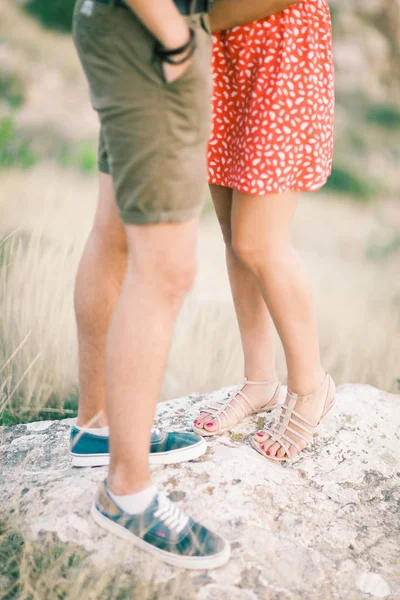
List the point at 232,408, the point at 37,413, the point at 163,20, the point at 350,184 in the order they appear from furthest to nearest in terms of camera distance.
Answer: the point at 350,184 < the point at 37,413 < the point at 232,408 < the point at 163,20

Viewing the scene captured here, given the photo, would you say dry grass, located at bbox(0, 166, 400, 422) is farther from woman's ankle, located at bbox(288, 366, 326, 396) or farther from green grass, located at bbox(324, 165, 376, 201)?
green grass, located at bbox(324, 165, 376, 201)

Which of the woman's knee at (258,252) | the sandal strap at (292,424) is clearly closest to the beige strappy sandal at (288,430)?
the sandal strap at (292,424)

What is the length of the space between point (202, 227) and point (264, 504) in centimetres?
494

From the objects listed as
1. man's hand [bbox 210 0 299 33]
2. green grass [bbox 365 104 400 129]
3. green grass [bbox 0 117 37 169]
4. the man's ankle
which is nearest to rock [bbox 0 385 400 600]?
A: the man's ankle

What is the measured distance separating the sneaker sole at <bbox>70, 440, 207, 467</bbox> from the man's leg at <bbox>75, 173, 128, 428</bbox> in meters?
0.13

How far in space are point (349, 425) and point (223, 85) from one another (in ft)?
3.67

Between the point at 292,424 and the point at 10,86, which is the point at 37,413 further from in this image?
the point at 10,86

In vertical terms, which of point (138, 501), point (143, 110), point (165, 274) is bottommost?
point (138, 501)

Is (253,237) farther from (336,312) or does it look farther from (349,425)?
(336,312)

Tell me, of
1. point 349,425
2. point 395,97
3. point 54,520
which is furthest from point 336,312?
point 395,97

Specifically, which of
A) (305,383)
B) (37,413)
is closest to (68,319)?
(37,413)

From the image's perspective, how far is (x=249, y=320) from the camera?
194cm

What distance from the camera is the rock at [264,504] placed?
142cm

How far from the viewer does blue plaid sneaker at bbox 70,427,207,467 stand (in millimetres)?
1659
